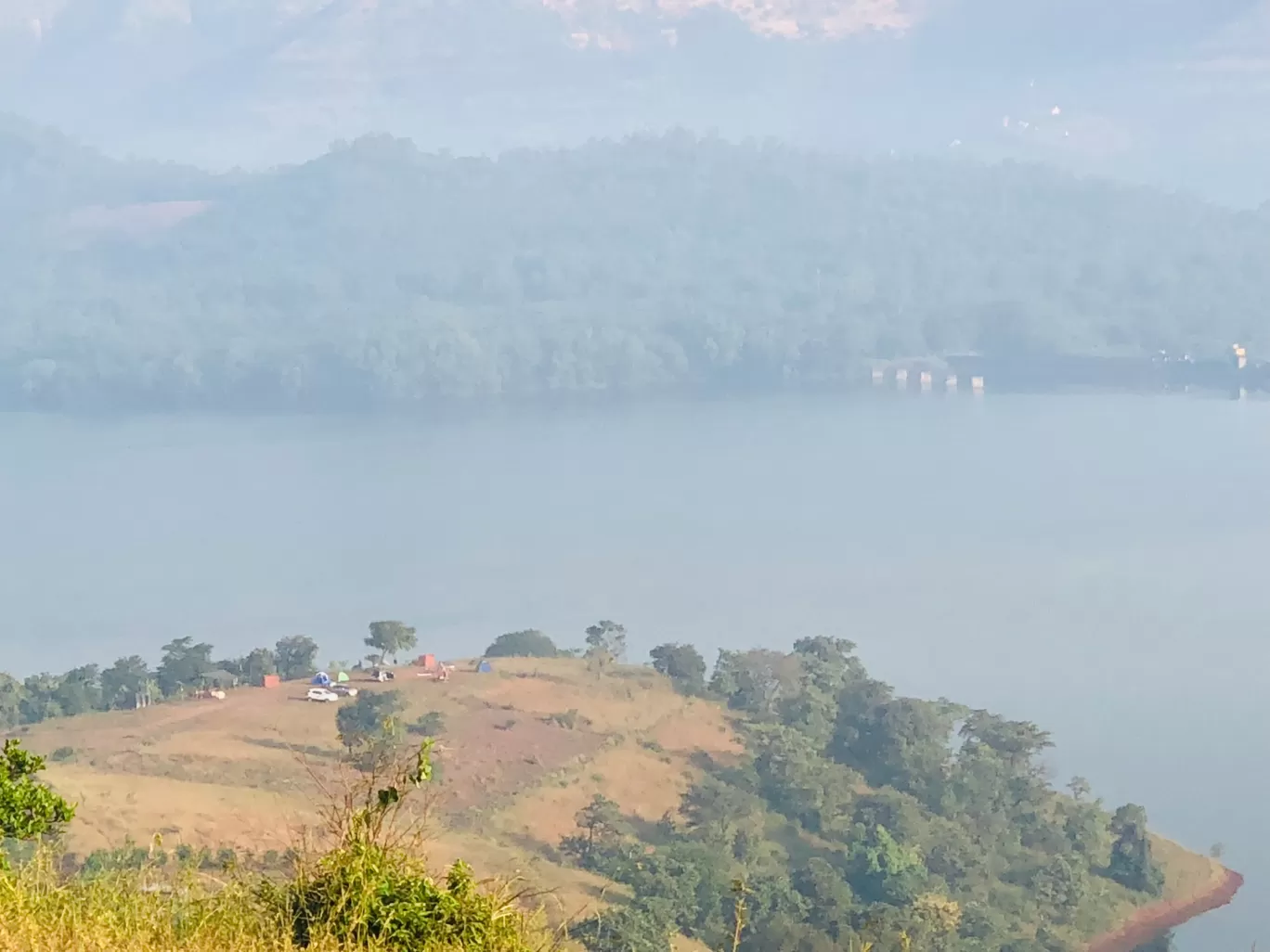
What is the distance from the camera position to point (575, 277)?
44.4 meters

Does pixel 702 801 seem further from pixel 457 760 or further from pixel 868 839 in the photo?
pixel 457 760

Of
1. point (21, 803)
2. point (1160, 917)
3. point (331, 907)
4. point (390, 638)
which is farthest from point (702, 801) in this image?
point (331, 907)

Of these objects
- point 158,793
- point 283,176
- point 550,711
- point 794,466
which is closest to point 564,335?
point 794,466

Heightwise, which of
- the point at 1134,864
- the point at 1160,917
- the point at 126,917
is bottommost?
the point at 1160,917

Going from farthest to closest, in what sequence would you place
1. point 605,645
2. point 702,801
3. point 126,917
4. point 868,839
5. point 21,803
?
1. point 605,645
2. point 702,801
3. point 868,839
4. point 21,803
5. point 126,917

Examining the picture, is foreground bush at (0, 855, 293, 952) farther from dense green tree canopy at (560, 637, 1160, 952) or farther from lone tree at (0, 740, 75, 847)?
dense green tree canopy at (560, 637, 1160, 952)

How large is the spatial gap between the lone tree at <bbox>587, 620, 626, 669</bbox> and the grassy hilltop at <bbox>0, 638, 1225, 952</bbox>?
38 cm

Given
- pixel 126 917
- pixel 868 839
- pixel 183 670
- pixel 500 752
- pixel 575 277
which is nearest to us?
pixel 126 917

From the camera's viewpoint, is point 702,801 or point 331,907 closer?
point 331,907

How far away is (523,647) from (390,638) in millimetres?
1517

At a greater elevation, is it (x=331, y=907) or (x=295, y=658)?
(x=331, y=907)

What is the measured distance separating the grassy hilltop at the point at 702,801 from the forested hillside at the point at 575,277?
26158 millimetres

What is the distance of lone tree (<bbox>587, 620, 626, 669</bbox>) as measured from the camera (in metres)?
14.1

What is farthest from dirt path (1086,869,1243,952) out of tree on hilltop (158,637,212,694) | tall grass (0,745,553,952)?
tall grass (0,745,553,952)
